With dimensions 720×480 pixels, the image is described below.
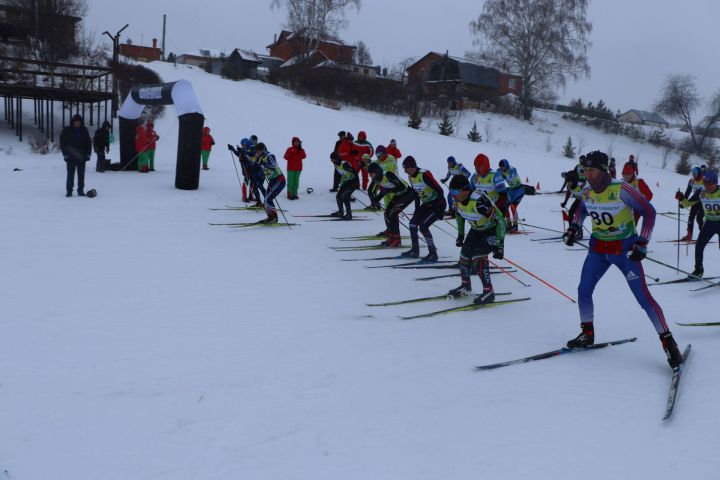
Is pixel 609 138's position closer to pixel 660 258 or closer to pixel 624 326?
pixel 660 258

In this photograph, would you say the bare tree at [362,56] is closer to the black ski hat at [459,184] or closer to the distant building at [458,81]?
the distant building at [458,81]

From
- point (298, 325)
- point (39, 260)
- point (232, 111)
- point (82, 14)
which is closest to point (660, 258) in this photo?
point (298, 325)

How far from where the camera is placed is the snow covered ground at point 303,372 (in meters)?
3.15

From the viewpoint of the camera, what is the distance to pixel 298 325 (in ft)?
17.5

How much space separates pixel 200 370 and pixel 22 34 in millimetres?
33276

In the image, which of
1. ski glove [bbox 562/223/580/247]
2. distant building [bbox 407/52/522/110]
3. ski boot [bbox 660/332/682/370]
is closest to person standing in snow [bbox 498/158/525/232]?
ski glove [bbox 562/223/580/247]

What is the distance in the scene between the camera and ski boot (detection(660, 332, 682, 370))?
4.39m

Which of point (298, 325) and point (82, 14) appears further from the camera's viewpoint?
point (82, 14)

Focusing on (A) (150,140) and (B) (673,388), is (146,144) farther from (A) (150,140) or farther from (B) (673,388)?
(B) (673,388)

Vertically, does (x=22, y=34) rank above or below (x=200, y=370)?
above

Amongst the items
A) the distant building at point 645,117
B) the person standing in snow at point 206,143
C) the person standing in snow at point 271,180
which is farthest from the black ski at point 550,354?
the distant building at point 645,117

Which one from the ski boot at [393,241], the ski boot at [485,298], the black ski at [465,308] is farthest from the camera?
the ski boot at [393,241]

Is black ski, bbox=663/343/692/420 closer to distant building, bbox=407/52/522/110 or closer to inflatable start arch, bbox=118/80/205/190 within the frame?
inflatable start arch, bbox=118/80/205/190

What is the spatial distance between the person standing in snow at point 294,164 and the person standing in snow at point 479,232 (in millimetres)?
7708
